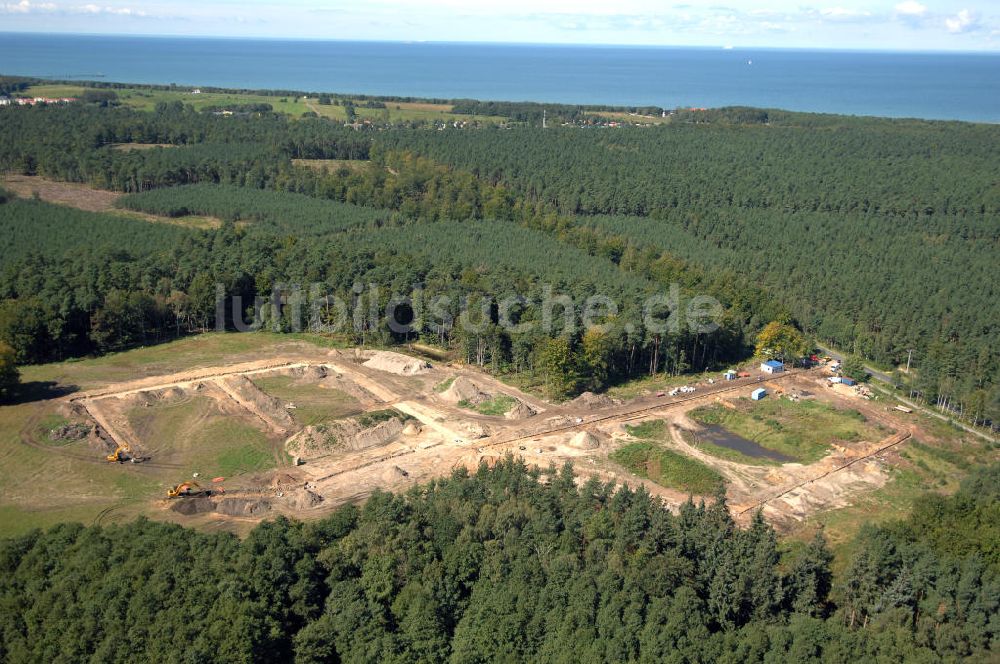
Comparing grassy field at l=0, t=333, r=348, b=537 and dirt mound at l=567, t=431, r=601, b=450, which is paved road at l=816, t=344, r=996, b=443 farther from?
grassy field at l=0, t=333, r=348, b=537

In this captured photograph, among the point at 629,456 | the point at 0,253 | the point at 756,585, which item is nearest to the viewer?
the point at 756,585

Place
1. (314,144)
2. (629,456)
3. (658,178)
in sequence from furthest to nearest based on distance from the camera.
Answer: (314,144) → (658,178) → (629,456)

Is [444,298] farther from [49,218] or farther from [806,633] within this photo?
[49,218]

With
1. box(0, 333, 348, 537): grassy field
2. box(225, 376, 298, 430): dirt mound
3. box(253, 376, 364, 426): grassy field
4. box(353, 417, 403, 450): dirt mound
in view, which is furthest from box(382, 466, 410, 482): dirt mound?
box(225, 376, 298, 430): dirt mound

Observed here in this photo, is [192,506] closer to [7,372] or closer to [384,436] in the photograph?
[384,436]

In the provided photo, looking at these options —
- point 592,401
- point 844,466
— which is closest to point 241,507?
point 592,401

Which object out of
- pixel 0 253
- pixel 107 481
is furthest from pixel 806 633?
pixel 0 253
